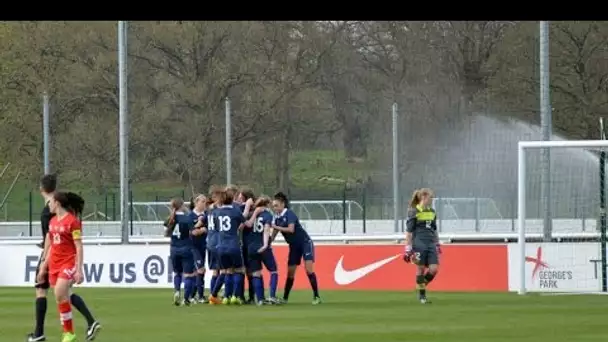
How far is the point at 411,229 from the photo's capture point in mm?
26312

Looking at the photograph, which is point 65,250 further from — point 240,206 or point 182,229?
point 240,206

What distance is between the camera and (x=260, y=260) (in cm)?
2680

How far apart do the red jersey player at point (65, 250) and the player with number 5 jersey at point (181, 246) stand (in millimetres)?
8423

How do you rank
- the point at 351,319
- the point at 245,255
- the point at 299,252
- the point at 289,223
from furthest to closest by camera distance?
the point at 245,255
the point at 299,252
the point at 289,223
the point at 351,319

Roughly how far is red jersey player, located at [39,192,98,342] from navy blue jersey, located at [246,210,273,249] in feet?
27.7

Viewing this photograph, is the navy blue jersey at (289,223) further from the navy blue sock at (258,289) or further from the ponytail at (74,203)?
the ponytail at (74,203)

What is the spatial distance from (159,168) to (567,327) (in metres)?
42.7

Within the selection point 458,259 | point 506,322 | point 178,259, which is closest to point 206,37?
point 458,259

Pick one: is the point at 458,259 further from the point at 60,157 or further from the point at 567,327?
the point at 60,157

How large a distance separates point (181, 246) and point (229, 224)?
51.6 inches

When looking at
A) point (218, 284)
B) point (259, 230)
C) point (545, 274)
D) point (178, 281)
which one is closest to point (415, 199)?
point (259, 230)

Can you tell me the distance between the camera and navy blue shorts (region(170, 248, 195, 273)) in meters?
27.0

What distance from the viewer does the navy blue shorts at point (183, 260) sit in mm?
26984

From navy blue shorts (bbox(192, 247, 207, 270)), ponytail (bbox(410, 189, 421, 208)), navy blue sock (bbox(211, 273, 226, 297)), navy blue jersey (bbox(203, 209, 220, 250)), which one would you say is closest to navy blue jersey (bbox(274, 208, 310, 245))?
navy blue jersey (bbox(203, 209, 220, 250))
